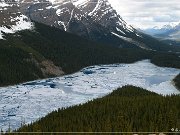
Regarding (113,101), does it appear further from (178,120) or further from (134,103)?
(178,120)

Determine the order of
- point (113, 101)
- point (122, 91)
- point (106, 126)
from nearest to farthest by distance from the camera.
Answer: point (106, 126) < point (113, 101) < point (122, 91)

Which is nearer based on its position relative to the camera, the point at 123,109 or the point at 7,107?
the point at 123,109

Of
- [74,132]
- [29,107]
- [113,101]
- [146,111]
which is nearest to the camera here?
[74,132]

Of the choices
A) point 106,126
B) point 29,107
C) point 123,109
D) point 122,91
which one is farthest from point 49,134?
point 122,91

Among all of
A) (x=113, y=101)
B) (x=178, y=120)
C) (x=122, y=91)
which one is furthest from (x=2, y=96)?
(x=178, y=120)

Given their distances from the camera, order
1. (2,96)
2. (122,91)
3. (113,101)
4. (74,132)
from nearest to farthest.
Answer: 1. (74,132)
2. (113,101)
3. (122,91)
4. (2,96)

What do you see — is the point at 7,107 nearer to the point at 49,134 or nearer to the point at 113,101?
the point at 113,101
